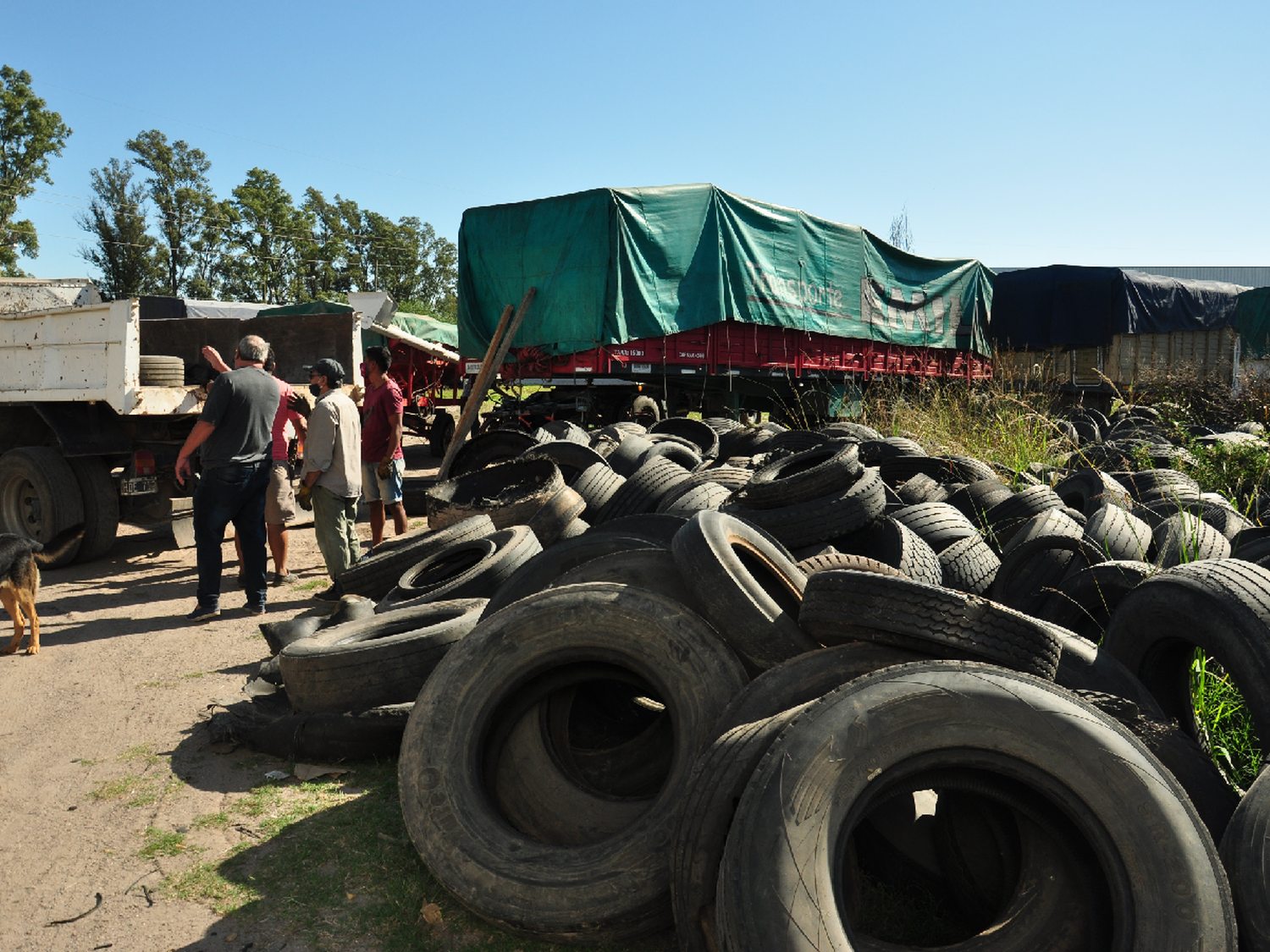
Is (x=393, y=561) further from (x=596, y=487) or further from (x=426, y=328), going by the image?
(x=426, y=328)

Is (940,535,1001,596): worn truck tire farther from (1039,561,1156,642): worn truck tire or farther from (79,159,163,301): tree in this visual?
(79,159,163,301): tree

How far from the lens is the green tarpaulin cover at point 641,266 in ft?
40.6

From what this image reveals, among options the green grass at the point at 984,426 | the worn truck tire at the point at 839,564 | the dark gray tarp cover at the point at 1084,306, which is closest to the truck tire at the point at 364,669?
the worn truck tire at the point at 839,564

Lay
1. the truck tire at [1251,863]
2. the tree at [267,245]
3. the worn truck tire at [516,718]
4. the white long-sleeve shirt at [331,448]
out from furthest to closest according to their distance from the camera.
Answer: the tree at [267,245] → the white long-sleeve shirt at [331,448] → the worn truck tire at [516,718] → the truck tire at [1251,863]

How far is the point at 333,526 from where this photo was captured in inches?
267

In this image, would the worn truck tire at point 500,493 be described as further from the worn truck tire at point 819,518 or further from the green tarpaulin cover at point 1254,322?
the green tarpaulin cover at point 1254,322

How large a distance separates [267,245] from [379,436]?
46.3m

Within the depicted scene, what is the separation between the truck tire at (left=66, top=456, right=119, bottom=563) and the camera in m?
7.90

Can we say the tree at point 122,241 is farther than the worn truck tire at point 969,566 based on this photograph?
Yes

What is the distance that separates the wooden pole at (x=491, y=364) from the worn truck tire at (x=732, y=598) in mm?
8563

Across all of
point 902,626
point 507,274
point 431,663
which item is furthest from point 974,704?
point 507,274

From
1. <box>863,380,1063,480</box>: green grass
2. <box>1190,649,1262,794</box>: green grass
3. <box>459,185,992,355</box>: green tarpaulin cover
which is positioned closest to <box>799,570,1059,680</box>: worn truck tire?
<box>1190,649,1262,794</box>: green grass

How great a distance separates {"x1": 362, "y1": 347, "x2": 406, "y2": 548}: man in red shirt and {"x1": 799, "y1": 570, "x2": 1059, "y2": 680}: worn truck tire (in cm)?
586

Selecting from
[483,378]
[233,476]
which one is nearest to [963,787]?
[233,476]
